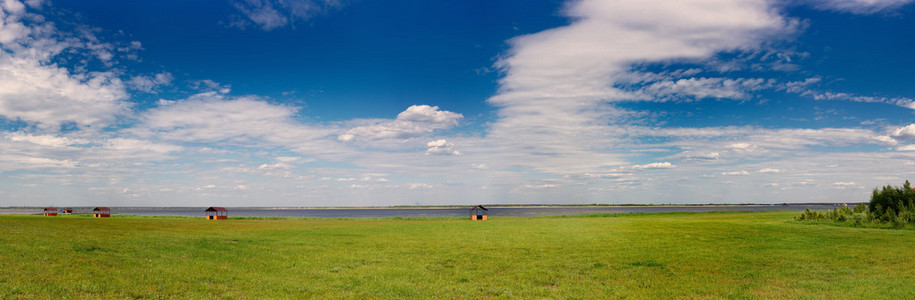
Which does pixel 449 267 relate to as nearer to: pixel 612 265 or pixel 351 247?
pixel 612 265

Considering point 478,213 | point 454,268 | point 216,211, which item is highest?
point 216,211

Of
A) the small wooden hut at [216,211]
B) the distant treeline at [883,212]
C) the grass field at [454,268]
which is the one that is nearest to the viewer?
the grass field at [454,268]

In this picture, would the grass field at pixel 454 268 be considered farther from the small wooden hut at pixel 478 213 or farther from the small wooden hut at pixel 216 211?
the small wooden hut at pixel 216 211

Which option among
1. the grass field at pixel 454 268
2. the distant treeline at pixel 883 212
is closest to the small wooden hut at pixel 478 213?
the distant treeline at pixel 883 212

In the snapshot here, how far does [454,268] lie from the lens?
811 inches

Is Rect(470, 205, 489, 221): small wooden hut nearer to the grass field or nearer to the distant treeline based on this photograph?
the distant treeline

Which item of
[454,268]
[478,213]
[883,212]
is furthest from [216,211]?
[883,212]

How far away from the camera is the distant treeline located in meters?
43.4

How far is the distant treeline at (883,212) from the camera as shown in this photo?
142 feet

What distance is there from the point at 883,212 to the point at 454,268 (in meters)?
50.2

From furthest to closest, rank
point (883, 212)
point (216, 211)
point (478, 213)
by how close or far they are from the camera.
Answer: point (216, 211) < point (478, 213) < point (883, 212)

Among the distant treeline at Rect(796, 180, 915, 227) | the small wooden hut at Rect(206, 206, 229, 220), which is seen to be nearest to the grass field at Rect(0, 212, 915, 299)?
the distant treeline at Rect(796, 180, 915, 227)

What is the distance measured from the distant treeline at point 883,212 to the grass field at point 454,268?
1714cm

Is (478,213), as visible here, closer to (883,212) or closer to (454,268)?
(883,212)
